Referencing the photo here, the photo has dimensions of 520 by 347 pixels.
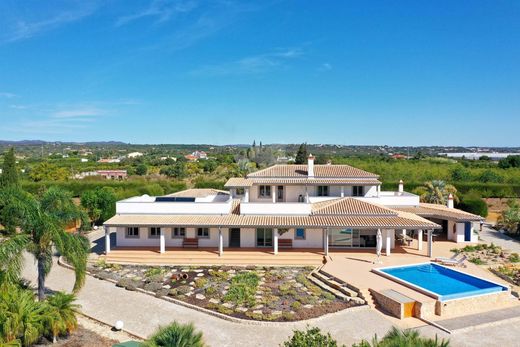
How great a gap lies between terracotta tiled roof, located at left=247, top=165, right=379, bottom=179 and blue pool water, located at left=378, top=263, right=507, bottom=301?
1122 cm

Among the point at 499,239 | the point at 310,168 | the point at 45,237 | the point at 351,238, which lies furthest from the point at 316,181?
the point at 45,237

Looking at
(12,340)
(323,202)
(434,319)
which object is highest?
(323,202)

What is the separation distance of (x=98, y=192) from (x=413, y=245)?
30637mm

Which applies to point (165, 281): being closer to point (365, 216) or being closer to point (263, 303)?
point (263, 303)

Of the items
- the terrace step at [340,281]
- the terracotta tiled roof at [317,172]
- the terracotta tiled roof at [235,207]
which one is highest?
the terracotta tiled roof at [317,172]

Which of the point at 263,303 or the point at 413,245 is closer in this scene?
the point at 263,303

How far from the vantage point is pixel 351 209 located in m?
30.5

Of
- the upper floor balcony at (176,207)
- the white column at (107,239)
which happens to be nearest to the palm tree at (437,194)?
the upper floor balcony at (176,207)

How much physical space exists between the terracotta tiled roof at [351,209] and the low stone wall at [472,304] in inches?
403

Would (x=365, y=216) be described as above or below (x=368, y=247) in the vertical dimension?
above

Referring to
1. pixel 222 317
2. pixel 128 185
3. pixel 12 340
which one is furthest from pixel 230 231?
pixel 128 185

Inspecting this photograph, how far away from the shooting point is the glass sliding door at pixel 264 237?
99.7 feet

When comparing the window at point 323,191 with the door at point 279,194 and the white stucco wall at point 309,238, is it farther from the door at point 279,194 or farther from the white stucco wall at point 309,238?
the white stucco wall at point 309,238

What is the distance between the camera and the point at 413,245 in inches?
1261
